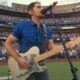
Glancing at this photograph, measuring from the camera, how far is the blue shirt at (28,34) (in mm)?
5023

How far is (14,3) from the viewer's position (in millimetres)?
68188

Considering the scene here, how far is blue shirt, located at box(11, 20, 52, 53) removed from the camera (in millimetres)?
5023

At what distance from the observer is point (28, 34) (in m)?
5.05

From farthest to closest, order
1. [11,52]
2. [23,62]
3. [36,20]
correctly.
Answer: [36,20], [11,52], [23,62]

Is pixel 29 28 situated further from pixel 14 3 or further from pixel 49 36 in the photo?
pixel 14 3

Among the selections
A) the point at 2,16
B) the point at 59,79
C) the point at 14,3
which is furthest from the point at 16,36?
the point at 14,3

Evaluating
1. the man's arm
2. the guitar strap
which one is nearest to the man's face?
the guitar strap

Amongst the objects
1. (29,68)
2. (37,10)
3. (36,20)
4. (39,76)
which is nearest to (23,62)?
(29,68)

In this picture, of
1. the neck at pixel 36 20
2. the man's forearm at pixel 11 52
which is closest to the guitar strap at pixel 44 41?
the neck at pixel 36 20

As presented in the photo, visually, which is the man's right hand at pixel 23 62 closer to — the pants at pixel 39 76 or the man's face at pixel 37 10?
the pants at pixel 39 76

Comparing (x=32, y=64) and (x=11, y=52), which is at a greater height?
(x=11, y=52)

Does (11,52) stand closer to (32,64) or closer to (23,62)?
(23,62)

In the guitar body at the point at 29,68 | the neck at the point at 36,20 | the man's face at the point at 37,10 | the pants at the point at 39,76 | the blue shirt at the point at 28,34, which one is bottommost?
the pants at the point at 39,76

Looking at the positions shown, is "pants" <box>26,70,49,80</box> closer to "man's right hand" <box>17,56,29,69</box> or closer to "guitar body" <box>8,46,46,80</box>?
"guitar body" <box>8,46,46,80</box>
